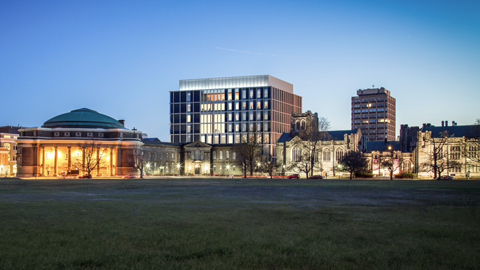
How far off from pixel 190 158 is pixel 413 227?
152 metres

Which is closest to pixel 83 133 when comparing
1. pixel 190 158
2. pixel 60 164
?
pixel 60 164

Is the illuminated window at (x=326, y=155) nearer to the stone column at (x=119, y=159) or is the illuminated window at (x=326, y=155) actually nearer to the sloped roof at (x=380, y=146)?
the sloped roof at (x=380, y=146)

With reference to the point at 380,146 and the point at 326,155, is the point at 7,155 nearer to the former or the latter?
the point at 326,155

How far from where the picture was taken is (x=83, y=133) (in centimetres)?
13688

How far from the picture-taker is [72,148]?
134500 mm

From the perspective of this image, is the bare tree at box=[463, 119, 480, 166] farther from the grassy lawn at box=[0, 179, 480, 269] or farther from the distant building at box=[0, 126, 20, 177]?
the distant building at box=[0, 126, 20, 177]

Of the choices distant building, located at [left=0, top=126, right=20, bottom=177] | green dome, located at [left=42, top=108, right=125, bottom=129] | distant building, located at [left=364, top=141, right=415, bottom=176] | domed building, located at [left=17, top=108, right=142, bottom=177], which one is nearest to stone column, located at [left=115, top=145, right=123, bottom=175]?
domed building, located at [left=17, top=108, right=142, bottom=177]

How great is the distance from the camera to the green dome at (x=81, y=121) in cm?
13938

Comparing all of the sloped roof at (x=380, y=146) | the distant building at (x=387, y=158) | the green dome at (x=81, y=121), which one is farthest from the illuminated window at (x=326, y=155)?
the green dome at (x=81, y=121)

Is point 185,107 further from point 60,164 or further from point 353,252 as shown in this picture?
point 353,252

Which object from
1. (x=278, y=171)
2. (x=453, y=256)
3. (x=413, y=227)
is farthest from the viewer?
(x=278, y=171)

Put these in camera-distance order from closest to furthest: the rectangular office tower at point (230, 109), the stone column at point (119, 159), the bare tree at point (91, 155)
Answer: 1. the bare tree at point (91, 155)
2. the stone column at point (119, 159)
3. the rectangular office tower at point (230, 109)

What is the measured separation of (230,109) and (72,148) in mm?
64558

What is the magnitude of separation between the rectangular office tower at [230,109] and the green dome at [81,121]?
4271cm
